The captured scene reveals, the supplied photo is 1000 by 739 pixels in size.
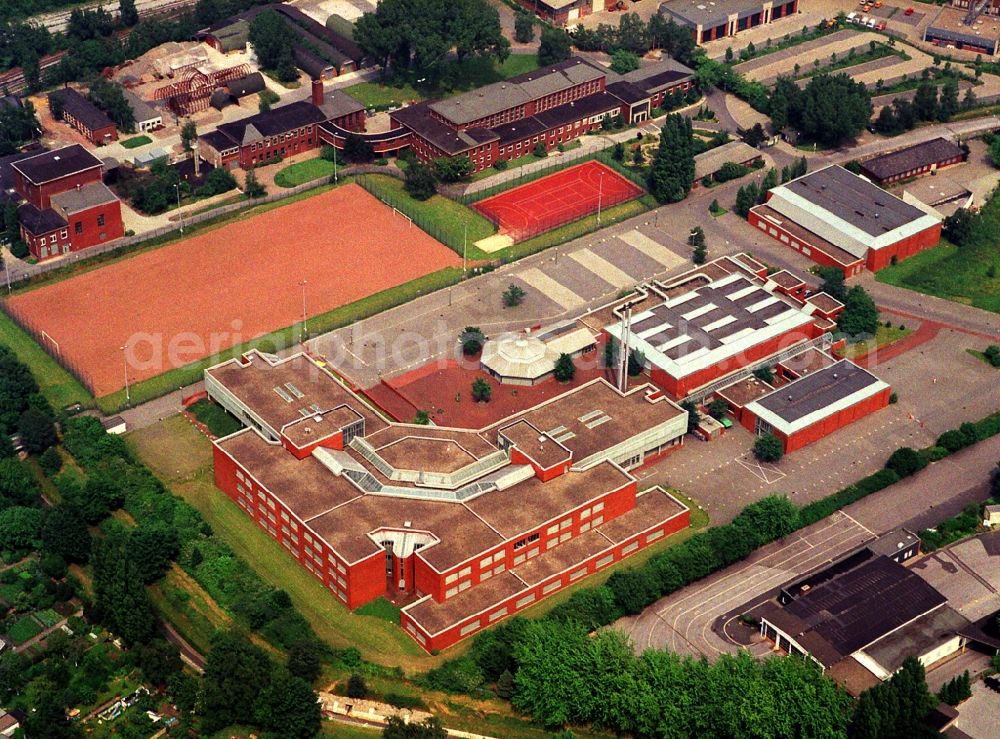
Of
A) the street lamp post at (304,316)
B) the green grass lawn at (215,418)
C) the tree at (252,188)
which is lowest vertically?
the green grass lawn at (215,418)

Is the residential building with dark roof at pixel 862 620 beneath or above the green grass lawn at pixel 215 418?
beneath

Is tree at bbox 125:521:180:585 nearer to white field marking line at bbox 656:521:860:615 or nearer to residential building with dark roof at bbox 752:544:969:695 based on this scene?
white field marking line at bbox 656:521:860:615

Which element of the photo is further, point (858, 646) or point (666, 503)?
point (666, 503)

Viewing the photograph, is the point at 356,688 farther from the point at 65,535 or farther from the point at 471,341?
the point at 471,341

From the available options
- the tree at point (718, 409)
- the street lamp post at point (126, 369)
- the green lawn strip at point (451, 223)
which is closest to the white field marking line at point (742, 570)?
the tree at point (718, 409)

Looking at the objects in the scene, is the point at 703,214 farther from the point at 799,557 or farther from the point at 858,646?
the point at 858,646

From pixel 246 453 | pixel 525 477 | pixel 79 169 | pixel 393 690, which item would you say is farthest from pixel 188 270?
pixel 393 690

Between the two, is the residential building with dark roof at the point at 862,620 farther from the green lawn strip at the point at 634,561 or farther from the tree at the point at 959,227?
the tree at the point at 959,227
